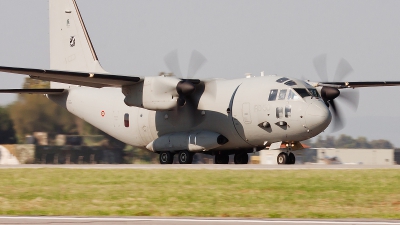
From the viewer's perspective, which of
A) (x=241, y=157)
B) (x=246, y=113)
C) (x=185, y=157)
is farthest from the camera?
(x=241, y=157)

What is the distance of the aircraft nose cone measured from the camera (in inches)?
1054

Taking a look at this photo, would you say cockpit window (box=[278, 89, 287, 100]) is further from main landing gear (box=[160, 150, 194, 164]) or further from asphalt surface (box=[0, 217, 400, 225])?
asphalt surface (box=[0, 217, 400, 225])

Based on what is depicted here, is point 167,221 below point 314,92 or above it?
below

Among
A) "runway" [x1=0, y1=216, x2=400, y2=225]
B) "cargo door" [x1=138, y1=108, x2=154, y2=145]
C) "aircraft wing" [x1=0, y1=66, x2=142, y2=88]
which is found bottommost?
"runway" [x1=0, y1=216, x2=400, y2=225]

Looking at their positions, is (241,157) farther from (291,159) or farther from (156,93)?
(156,93)

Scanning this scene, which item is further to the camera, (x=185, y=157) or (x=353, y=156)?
(x=353, y=156)

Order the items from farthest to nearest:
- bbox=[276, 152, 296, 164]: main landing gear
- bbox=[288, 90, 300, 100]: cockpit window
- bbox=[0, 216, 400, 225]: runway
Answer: bbox=[276, 152, 296, 164]: main landing gear → bbox=[288, 90, 300, 100]: cockpit window → bbox=[0, 216, 400, 225]: runway

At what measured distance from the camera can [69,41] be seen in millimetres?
35875

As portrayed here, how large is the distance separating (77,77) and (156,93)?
3.38 metres

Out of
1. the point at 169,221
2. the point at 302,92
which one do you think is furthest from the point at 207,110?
the point at 169,221

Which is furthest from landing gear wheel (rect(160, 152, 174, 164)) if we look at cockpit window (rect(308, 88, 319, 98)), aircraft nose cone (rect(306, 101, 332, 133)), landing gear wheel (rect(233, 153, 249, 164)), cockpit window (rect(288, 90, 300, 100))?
cockpit window (rect(308, 88, 319, 98))

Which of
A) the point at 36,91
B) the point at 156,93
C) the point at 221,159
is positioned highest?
the point at 36,91

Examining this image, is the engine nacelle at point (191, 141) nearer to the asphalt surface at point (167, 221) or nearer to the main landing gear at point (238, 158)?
→ the main landing gear at point (238, 158)

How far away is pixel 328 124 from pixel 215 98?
514 cm
